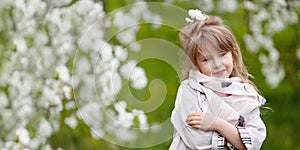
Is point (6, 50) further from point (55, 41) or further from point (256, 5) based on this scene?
point (256, 5)

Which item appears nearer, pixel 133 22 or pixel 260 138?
pixel 260 138

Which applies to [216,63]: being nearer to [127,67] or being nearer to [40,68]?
[127,67]

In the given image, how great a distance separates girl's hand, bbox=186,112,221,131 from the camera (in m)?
2.39

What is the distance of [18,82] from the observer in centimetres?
396

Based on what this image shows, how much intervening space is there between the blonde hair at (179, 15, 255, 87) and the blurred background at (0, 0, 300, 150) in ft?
0.10

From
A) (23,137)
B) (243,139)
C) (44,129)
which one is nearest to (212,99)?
(243,139)

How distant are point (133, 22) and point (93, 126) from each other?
20.3 inches

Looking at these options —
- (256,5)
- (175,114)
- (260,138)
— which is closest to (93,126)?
(175,114)

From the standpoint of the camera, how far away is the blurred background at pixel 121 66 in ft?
8.47

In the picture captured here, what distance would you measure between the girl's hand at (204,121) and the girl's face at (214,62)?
4.5 inches

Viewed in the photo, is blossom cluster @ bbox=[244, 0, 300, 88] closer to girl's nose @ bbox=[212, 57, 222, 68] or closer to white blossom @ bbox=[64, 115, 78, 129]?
white blossom @ bbox=[64, 115, 78, 129]

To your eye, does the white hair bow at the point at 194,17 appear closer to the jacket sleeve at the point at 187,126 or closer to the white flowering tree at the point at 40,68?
the jacket sleeve at the point at 187,126

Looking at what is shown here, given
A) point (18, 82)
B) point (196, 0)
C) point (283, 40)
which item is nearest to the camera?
point (18, 82)

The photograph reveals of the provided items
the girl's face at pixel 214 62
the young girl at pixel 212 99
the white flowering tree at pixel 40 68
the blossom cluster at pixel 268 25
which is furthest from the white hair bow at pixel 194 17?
the blossom cluster at pixel 268 25
